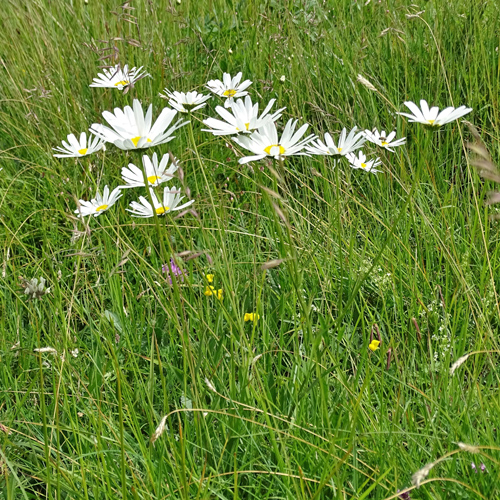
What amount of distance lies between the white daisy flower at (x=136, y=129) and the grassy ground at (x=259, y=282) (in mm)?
39

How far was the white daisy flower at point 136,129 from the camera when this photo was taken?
0.86 meters

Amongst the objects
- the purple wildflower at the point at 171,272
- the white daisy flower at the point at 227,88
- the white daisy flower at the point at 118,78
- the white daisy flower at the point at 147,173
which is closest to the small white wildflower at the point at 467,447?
the purple wildflower at the point at 171,272

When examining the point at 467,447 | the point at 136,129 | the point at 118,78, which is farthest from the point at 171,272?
the point at 118,78

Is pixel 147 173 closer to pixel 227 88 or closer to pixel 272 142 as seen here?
pixel 272 142

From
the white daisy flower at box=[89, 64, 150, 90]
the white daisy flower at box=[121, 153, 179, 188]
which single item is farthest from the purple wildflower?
the white daisy flower at box=[89, 64, 150, 90]

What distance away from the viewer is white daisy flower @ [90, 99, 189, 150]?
0.86 meters

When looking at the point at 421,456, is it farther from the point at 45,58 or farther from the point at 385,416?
the point at 45,58

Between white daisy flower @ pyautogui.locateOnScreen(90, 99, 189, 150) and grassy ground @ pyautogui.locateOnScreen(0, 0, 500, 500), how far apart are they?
0.13 ft

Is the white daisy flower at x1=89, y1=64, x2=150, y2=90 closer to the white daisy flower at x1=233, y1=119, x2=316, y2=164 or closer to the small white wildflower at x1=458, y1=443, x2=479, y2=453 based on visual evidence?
the white daisy flower at x1=233, y1=119, x2=316, y2=164

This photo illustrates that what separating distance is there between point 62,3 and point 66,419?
7.10ft

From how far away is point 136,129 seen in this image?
949 millimetres

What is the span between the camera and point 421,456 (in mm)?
923

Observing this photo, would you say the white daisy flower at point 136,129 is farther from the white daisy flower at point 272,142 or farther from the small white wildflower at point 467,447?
the small white wildflower at point 467,447

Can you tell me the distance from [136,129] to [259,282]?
2.15ft
